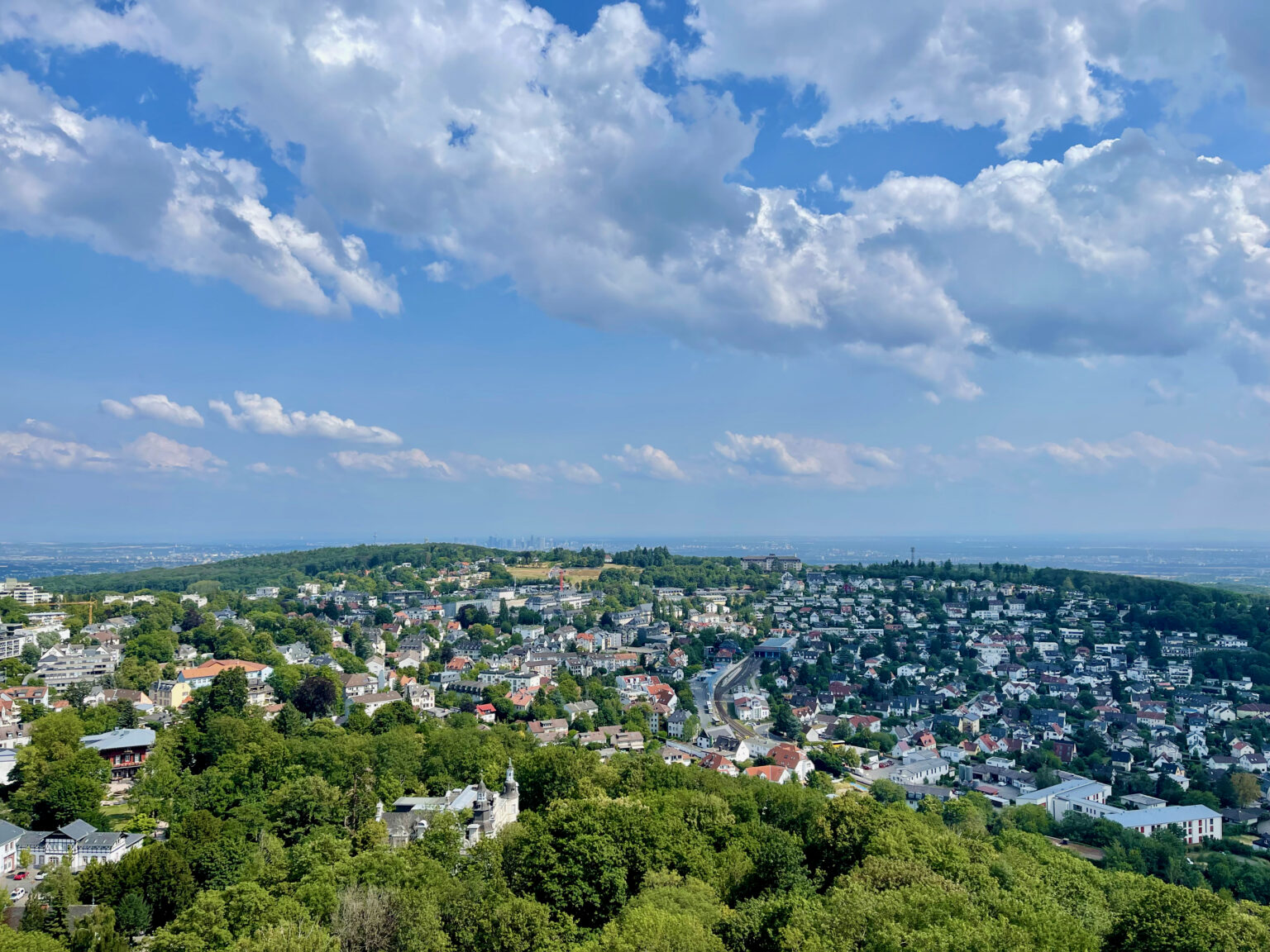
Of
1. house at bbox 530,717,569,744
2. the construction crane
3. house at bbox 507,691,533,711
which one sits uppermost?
the construction crane

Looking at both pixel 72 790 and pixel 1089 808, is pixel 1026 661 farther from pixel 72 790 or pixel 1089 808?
pixel 72 790

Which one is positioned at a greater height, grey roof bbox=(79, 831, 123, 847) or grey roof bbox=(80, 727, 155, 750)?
grey roof bbox=(80, 727, 155, 750)

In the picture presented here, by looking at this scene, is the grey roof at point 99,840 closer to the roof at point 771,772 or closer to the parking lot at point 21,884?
the parking lot at point 21,884

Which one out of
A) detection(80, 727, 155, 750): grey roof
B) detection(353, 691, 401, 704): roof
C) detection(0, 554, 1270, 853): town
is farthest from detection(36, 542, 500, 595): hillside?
detection(80, 727, 155, 750): grey roof

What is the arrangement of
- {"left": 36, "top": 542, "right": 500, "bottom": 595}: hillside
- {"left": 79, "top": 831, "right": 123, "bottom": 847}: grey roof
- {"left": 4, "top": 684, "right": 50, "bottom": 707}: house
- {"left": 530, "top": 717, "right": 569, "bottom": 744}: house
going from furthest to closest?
{"left": 36, "top": 542, "right": 500, "bottom": 595}: hillside < {"left": 530, "top": 717, "right": 569, "bottom": 744}: house < {"left": 4, "top": 684, "right": 50, "bottom": 707}: house < {"left": 79, "top": 831, "right": 123, "bottom": 847}: grey roof

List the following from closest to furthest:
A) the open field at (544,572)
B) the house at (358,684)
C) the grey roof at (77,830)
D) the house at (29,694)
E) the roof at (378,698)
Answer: the grey roof at (77,830), the house at (29,694), the roof at (378,698), the house at (358,684), the open field at (544,572)

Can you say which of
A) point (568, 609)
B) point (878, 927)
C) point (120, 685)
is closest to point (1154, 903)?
point (878, 927)

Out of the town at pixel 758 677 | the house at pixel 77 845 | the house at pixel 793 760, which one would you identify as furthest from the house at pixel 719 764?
the house at pixel 77 845

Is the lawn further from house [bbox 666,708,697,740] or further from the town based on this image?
house [bbox 666,708,697,740]
